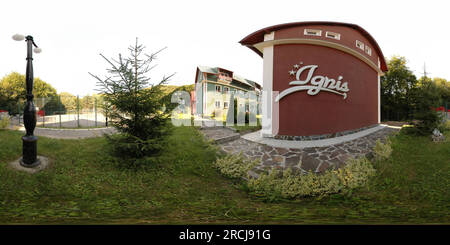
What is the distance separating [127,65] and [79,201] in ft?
9.86

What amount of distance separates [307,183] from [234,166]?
1.86 metres

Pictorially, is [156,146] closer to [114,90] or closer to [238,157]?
[114,90]

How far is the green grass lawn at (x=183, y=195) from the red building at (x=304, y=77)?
8.64 ft

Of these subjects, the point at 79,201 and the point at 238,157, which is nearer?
the point at 79,201

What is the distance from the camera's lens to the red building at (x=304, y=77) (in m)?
7.16

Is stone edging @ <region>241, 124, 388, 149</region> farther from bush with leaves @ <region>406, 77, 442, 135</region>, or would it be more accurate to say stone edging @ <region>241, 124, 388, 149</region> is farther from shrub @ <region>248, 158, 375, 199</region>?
bush with leaves @ <region>406, 77, 442, 135</region>

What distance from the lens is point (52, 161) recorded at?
4754 mm

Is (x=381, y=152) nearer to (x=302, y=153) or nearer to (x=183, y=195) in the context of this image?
(x=302, y=153)

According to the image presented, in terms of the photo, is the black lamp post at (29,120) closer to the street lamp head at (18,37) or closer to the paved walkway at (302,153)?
the street lamp head at (18,37)

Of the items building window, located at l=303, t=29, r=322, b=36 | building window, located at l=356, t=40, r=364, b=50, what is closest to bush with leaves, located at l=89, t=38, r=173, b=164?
building window, located at l=303, t=29, r=322, b=36

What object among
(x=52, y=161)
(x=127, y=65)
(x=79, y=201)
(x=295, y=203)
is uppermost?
(x=127, y=65)

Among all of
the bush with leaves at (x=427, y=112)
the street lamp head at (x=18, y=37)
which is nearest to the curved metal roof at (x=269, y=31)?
the bush with leaves at (x=427, y=112)

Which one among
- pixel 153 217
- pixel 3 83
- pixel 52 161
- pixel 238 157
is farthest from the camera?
pixel 3 83

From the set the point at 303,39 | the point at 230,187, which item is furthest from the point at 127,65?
the point at 303,39
